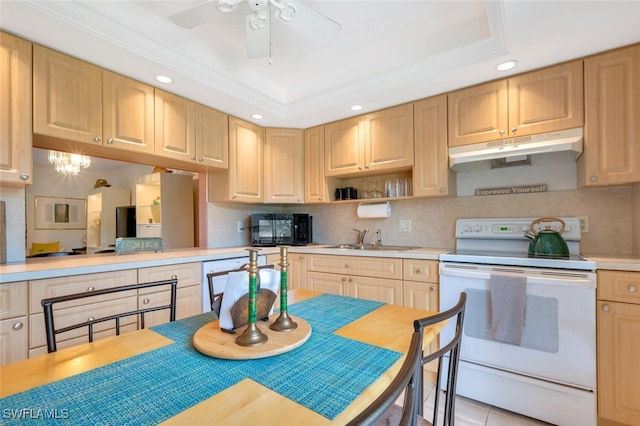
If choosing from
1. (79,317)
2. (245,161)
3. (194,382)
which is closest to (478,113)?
(245,161)

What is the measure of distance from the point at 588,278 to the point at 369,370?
1615 millimetres

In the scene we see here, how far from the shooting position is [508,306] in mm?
1767

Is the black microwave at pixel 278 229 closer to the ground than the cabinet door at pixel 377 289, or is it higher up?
higher up

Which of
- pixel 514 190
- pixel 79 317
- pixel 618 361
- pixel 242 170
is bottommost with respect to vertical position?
pixel 618 361

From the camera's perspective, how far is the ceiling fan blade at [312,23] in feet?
4.79

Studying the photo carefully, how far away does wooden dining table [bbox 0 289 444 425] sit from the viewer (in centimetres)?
57

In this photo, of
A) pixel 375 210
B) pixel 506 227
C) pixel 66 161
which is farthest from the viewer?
pixel 66 161

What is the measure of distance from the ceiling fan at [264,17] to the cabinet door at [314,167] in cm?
152

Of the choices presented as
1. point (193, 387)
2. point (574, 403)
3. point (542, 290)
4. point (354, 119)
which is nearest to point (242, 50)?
point (354, 119)

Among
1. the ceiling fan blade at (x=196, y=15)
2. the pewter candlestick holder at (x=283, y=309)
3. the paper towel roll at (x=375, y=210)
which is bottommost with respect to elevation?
the pewter candlestick holder at (x=283, y=309)

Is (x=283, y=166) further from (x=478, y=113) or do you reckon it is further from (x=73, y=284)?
(x=73, y=284)

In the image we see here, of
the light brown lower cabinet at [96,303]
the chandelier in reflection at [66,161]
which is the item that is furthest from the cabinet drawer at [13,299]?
the chandelier in reflection at [66,161]

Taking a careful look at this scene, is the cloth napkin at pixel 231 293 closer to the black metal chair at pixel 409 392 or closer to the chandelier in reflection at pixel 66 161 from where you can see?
the black metal chair at pixel 409 392

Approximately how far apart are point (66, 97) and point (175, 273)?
4.35ft
